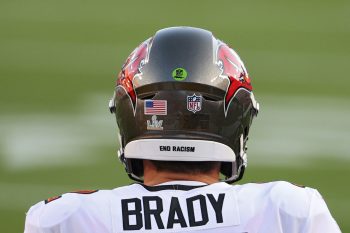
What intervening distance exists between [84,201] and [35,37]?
235cm

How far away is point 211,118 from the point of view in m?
1.46

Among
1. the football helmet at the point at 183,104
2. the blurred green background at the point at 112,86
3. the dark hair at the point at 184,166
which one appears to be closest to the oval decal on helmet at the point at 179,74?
the football helmet at the point at 183,104

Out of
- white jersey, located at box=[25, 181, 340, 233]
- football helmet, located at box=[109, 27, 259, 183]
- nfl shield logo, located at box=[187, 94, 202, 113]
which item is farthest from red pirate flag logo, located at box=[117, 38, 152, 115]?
white jersey, located at box=[25, 181, 340, 233]

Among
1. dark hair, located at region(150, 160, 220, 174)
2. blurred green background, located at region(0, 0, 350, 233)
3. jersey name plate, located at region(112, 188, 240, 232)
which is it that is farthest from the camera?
blurred green background, located at region(0, 0, 350, 233)

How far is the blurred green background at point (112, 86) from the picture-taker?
3297 millimetres

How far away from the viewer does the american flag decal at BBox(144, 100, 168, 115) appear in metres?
1.46

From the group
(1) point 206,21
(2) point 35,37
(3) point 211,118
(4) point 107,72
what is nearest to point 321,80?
(1) point 206,21

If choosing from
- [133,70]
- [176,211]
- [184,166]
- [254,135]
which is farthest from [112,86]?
[176,211]

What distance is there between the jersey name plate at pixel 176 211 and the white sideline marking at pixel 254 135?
198cm

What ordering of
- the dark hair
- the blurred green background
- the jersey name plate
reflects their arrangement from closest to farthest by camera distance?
the jersey name plate
the dark hair
the blurred green background

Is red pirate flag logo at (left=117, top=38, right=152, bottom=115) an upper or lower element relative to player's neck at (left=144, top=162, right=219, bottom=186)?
upper

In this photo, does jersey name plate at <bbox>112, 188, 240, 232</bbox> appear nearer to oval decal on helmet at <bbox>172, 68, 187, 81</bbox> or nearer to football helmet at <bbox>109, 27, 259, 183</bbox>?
football helmet at <bbox>109, 27, 259, 183</bbox>

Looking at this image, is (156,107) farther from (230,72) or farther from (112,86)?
(112,86)

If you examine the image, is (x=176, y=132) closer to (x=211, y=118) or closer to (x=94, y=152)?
(x=211, y=118)
